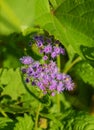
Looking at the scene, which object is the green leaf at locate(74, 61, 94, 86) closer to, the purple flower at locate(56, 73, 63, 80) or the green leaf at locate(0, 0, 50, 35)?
the purple flower at locate(56, 73, 63, 80)

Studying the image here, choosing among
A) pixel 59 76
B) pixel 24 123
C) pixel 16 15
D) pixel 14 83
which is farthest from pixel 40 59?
pixel 16 15

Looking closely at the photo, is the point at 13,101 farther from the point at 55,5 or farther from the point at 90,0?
the point at 90,0

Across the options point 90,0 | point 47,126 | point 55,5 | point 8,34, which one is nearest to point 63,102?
point 47,126

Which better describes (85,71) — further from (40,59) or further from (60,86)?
(60,86)

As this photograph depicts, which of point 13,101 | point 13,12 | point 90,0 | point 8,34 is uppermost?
point 13,12

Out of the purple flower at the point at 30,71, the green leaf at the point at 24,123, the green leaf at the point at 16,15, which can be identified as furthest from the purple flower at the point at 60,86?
the green leaf at the point at 16,15

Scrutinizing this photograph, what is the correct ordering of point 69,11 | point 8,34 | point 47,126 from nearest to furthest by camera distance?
point 69,11
point 47,126
point 8,34

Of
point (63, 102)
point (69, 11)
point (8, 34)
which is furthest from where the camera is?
point (8, 34)
